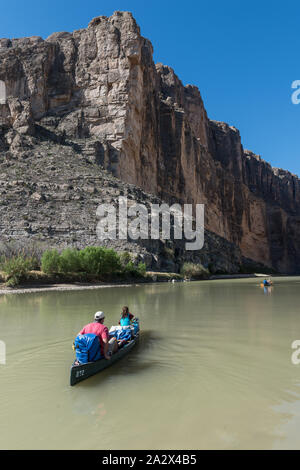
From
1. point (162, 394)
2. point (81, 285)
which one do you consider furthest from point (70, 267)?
point (162, 394)

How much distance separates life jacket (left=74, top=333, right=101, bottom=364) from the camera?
256 inches

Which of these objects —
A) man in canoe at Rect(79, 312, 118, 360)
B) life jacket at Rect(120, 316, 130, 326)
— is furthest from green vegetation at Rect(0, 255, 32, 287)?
man in canoe at Rect(79, 312, 118, 360)

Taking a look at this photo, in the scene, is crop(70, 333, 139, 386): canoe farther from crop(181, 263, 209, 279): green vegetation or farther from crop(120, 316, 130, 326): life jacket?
crop(181, 263, 209, 279): green vegetation

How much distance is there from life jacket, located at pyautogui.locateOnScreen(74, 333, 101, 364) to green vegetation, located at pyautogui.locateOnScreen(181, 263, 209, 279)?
39833 millimetres

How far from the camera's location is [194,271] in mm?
47625

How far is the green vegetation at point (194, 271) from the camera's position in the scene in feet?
152

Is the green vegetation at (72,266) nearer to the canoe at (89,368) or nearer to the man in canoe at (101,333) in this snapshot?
the canoe at (89,368)

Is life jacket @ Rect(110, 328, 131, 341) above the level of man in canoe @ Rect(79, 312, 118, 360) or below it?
below

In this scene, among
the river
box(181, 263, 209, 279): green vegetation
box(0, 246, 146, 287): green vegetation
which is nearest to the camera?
the river

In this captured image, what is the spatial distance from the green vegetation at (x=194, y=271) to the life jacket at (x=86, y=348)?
131ft

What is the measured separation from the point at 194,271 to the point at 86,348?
1647 inches

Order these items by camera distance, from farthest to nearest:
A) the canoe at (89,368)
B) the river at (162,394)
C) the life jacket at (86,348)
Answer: the life jacket at (86,348) → the canoe at (89,368) → the river at (162,394)

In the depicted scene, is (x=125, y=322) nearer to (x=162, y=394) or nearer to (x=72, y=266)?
(x=162, y=394)

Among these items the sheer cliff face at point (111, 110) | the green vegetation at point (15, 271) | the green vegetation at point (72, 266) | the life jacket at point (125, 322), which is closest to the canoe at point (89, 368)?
the life jacket at point (125, 322)
